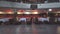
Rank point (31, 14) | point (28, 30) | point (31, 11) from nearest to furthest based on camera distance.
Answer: point (28, 30)
point (31, 11)
point (31, 14)

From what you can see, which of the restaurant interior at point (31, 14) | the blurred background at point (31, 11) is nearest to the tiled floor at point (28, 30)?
the blurred background at point (31, 11)

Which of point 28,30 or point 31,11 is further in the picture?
point 31,11

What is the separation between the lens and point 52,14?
33156 mm

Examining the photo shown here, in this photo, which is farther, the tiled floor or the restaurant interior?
the restaurant interior

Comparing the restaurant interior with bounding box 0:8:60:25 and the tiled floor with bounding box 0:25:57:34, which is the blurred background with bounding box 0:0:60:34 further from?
the tiled floor with bounding box 0:25:57:34

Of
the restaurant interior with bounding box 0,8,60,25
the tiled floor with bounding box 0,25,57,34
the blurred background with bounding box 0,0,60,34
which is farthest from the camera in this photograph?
the restaurant interior with bounding box 0,8,60,25

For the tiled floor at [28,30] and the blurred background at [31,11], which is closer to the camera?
the tiled floor at [28,30]

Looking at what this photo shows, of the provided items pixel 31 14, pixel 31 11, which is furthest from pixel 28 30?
pixel 31 14

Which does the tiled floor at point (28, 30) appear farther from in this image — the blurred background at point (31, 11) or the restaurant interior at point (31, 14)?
the restaurant interior at point (31, 14)

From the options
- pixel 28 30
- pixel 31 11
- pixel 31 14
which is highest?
pixel 28 30

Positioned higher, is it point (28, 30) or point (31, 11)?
point (28, 30)

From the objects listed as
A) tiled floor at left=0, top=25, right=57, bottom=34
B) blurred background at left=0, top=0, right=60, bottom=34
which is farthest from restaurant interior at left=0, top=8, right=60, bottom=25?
tiled floor at left=0, top=25, right=57, bottom=34

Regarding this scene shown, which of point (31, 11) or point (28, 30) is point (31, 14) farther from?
point (28, 30)

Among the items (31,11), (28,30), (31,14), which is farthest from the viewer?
(31,14)
